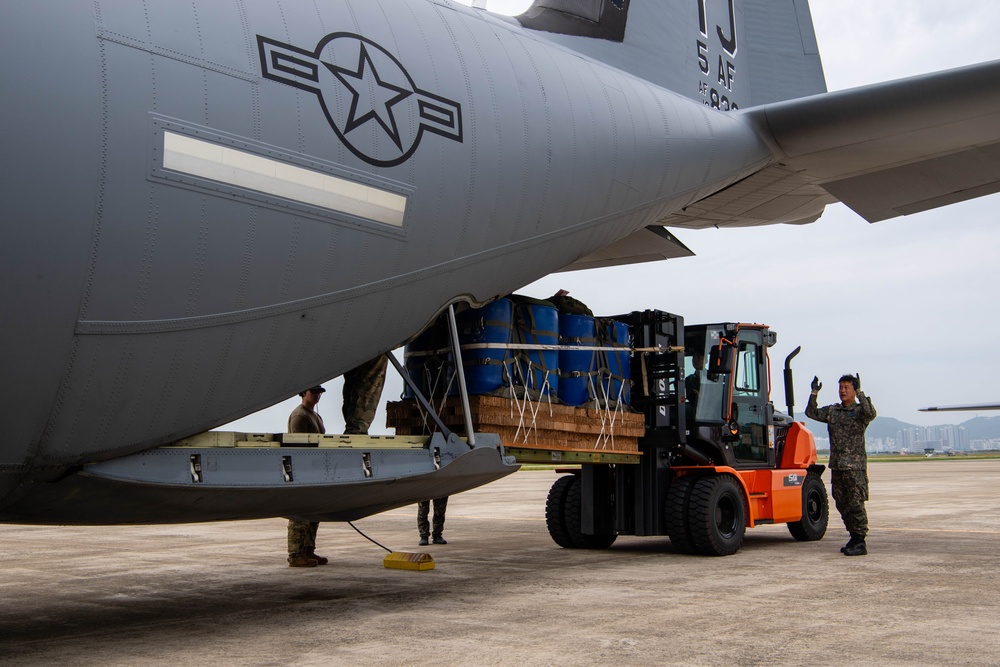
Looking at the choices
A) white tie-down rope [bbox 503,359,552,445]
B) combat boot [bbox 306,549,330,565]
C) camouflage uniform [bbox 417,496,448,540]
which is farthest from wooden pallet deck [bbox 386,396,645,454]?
camouflage uniform [bbox 417,496,448,540]

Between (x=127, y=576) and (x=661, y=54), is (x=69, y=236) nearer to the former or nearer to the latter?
(x=127, y=576)

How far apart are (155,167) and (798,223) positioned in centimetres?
974

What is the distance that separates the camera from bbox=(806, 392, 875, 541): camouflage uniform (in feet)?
33.0

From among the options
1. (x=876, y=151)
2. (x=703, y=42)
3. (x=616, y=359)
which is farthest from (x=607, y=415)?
(x=703, y=42)

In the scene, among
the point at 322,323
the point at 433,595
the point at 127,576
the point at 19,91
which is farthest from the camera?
the point at 127,576

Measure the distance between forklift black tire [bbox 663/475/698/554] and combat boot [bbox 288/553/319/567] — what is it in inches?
148

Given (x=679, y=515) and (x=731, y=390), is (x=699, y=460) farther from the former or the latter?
(x=731, y=390)

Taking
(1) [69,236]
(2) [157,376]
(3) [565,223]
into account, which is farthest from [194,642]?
(3) [565,223]

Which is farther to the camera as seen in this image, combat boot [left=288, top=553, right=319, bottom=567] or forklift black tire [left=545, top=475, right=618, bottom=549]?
forklift black tire [left=545, top=475, right=618, bottom=549]

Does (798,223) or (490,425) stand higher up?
(798,223)

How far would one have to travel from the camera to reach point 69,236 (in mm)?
4801

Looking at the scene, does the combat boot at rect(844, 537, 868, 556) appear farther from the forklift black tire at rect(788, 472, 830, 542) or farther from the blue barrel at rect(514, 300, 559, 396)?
the blue barrel at rect(514, 300, 559, 396)

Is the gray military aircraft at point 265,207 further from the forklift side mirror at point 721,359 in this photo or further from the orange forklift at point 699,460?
the forklift side mirror at point 721,359

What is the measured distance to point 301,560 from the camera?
9672 millimetres
